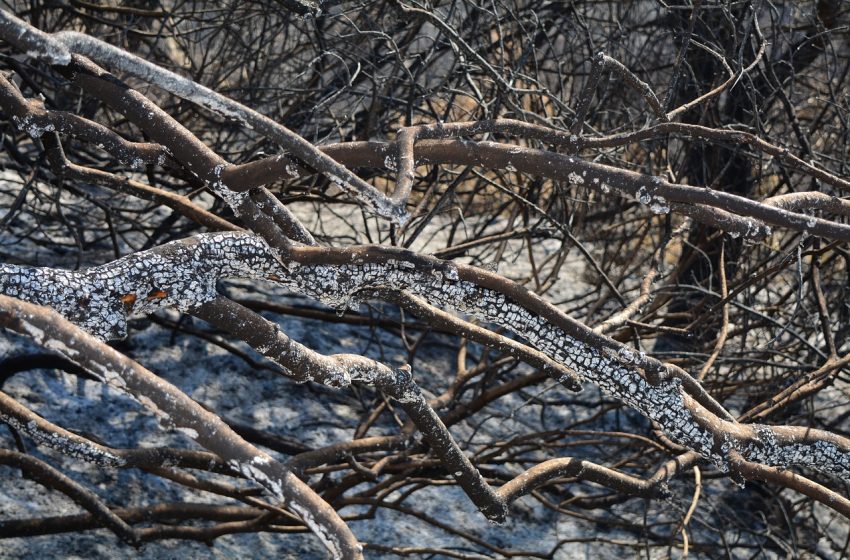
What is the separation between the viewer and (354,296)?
2068 mm

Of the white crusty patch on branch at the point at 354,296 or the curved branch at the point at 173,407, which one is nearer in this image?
the curved branch at the point at 173,407

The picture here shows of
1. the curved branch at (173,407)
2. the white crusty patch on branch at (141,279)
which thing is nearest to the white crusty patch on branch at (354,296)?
the white crusty patch on branch at (141,279)

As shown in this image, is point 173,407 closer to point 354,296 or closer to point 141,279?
point 141,279

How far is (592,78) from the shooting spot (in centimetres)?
187

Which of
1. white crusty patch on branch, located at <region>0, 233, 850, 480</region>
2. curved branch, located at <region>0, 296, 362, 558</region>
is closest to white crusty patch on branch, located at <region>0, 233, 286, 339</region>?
white crusty patch on branch, located at <region>0, 233, 850, 480</region>

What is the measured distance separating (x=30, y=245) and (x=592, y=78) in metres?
2.83

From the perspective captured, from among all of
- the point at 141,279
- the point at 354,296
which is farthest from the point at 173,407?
the point at 354,296

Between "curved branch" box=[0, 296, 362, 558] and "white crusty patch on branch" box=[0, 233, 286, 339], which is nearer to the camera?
"curved branch" box=[0, 296, 362, 558]

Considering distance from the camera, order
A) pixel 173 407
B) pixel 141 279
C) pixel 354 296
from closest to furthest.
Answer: pixel 173 407 → pixel 141 279 → pixel 354 296

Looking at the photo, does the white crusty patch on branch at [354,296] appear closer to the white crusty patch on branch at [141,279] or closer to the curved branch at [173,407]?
the white crusty patch on branch at [141,279]

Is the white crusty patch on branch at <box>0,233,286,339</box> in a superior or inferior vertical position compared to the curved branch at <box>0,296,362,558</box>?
superior

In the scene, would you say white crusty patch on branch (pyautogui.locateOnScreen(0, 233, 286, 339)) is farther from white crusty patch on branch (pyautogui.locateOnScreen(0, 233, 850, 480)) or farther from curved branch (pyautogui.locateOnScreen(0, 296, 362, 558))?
curved branch (pyautogui.locateOnScreen(0, 296, 362, 558))

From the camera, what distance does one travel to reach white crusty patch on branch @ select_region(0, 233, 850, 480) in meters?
1.74

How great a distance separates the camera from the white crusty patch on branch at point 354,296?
174cm
